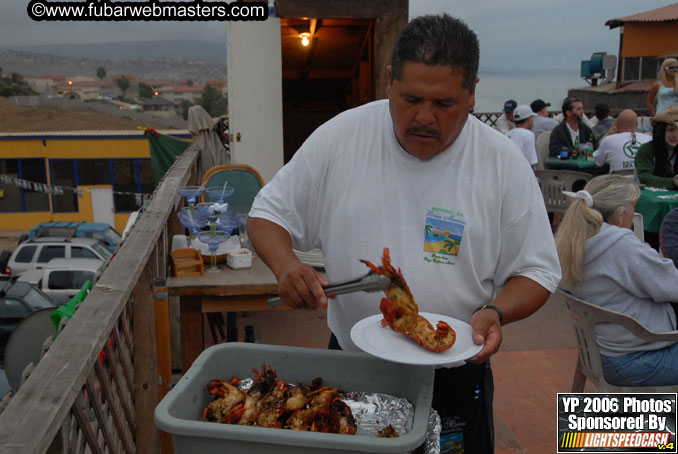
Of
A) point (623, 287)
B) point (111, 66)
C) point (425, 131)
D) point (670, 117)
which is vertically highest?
point (111, 66)

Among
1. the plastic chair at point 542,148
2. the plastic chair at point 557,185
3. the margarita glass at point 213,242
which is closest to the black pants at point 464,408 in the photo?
the margarita glass at point 213,242

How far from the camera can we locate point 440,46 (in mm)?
1418

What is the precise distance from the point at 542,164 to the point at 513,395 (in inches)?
204

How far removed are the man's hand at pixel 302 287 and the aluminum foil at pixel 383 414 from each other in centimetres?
24

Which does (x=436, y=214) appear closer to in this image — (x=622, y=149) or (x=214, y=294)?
(x=214, y=294)

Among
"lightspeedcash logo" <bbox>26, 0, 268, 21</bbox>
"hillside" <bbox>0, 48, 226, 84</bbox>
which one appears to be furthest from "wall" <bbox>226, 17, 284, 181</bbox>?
"hillside" <bbox>0, 48, 226, 84</bbox>

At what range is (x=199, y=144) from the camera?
7410 mm

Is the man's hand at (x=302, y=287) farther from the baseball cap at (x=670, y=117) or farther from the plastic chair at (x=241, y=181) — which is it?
the baseball cap at (x=670, y=117)

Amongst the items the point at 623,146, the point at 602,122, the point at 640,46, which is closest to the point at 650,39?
the point at 640,46

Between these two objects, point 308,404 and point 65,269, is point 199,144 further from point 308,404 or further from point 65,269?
point 65,269

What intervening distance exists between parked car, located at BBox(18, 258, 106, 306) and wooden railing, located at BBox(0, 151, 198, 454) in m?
16.4

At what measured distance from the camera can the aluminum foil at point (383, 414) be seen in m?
1.33

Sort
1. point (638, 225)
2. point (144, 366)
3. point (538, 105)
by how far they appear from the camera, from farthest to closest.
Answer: point (538, 105) < point (638, 225) < point (144, 366)

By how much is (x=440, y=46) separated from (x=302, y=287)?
703mm
